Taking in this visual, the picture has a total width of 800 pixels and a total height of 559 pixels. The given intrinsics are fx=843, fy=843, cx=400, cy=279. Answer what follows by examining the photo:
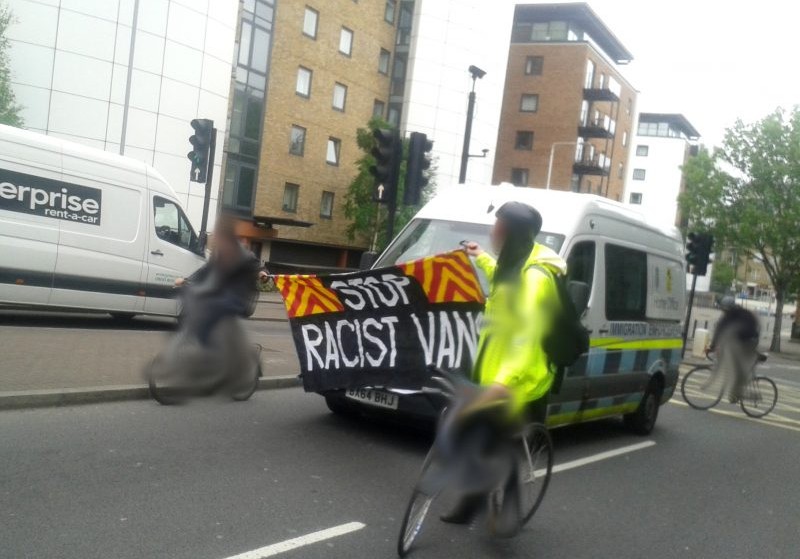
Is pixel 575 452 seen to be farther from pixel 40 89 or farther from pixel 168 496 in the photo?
pixel 40 89

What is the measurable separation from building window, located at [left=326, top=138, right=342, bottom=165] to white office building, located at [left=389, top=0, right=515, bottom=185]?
4.54 m

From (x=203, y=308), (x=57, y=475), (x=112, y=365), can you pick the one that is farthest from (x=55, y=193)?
(x=57, y=475)

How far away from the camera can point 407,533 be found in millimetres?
4715

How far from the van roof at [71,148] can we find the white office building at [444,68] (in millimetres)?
29872

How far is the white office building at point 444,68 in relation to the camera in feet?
142

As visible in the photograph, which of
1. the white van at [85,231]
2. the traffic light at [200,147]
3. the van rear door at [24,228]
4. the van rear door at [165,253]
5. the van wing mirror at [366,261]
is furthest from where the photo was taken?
the traffic light at [200,147]

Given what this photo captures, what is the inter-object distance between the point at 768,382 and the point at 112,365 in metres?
9.85

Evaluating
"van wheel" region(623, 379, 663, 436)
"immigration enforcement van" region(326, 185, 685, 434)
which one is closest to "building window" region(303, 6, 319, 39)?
"immigration enforcement van" region(326, 185, 685, 434)

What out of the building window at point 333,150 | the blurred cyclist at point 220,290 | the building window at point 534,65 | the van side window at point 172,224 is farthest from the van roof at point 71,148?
the building window at point 534,65

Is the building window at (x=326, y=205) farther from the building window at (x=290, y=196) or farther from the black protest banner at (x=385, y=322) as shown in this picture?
the black protest banner at (x=385, y=322)

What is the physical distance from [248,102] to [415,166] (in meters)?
23.5

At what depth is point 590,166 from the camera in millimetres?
Answer: 58656

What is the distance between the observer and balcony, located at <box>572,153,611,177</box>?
58.6m

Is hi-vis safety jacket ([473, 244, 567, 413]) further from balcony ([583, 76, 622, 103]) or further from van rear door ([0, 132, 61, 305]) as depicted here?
balcony ([583, 76, 622, 103])
